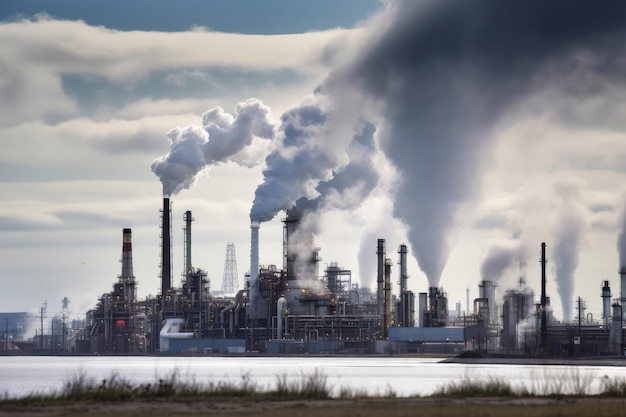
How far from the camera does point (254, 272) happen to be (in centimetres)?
17075

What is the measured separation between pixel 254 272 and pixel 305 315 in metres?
10.3

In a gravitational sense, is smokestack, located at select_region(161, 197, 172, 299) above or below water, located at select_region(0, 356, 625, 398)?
above

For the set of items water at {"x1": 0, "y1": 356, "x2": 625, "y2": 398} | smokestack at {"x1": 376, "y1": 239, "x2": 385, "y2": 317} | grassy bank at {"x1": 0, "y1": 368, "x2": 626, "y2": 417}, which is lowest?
water at {"x1": 0, "y1": 356, "x2": 625, "y2": 398}

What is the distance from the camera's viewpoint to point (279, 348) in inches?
6796

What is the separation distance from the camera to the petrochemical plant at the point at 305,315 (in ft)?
559

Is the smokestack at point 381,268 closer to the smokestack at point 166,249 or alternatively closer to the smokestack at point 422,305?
the smokestack at point 422,305

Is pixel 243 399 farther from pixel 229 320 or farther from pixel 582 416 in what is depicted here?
pixel 229 320

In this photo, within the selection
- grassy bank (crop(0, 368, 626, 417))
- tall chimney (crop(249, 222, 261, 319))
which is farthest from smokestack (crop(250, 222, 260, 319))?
grassy bank (crop(0, 368, 626, 417))

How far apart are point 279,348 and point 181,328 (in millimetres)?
17841

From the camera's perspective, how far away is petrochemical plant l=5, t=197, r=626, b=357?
170 m

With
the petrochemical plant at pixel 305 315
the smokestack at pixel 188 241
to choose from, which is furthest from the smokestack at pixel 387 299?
the smokestack at pixel 188 241

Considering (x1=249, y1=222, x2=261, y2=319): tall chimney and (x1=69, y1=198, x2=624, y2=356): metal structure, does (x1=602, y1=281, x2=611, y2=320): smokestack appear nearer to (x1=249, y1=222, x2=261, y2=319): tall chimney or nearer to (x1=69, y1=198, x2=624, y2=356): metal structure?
(x1=69, y1=198, x2=624, y2=356): metal structure

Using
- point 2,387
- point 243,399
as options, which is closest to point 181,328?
point 2,387

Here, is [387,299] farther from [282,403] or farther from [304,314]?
[282,403]
